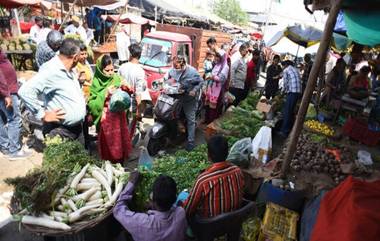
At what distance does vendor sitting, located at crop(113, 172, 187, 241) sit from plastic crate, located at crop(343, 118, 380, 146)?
18.4 feet

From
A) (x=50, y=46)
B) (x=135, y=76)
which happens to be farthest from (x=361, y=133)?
(x=50, y=46)

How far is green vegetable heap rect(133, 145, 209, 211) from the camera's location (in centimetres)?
287

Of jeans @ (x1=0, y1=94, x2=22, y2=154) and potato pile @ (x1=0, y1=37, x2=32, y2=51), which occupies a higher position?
potato pile @ (x1=0, y1=37, x2=32, y2=51)

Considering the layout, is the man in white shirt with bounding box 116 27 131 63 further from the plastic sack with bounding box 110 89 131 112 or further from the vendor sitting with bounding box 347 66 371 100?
the plastic sack with bounding box 110 89 131 112

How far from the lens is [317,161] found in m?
4.49

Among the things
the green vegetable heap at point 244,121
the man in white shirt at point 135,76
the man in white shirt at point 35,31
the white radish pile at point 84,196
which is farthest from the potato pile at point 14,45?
the white radish pile at point 84,196

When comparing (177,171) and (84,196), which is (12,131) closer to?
(84,196)

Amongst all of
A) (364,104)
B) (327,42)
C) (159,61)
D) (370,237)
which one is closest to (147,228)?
→ (370,237)

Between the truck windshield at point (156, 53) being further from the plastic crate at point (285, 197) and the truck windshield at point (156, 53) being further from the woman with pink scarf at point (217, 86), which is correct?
the plastic crate at point (285, 197)

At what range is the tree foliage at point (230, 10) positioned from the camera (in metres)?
59.3

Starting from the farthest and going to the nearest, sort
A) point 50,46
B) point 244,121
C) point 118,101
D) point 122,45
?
point 122,45
point 244,121
point 50,46
point 118,101

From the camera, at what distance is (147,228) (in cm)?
224

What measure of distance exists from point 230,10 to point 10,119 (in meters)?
62.1

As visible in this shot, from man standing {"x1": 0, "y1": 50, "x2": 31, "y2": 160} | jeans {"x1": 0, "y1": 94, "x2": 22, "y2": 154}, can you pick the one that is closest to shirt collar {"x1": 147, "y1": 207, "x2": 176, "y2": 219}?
man standing {"x1": 0, "y1": 50, "x2": 31, "y2": 160}
